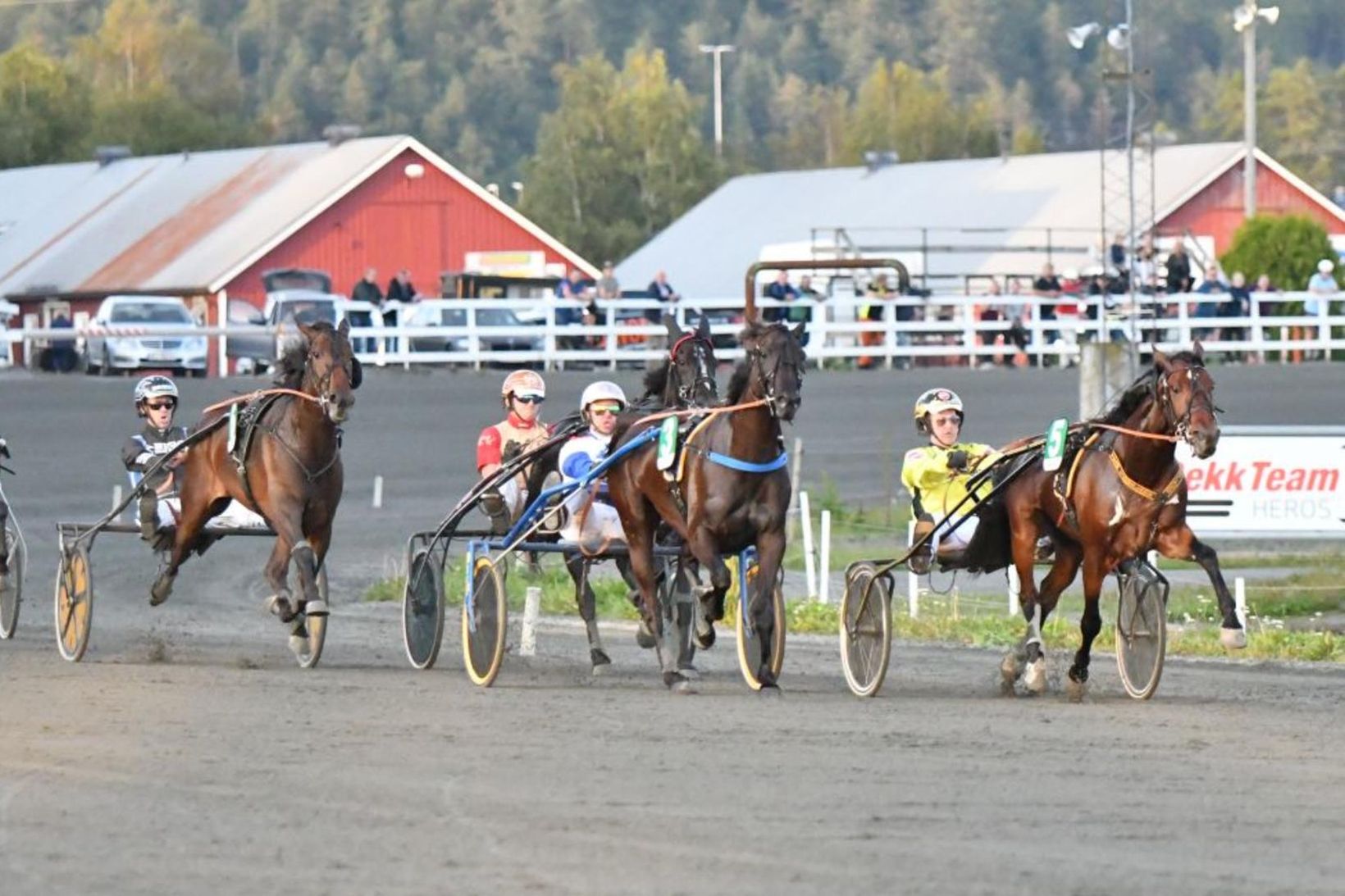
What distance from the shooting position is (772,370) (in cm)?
1232

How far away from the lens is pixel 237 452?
14.1 m

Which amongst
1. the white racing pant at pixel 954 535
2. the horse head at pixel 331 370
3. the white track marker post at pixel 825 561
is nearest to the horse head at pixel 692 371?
the white racing pant at pixel 954 535

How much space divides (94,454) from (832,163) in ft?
288

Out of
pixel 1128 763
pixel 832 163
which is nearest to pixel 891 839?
pixel 1128 763

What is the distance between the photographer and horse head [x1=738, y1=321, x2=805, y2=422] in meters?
12.2

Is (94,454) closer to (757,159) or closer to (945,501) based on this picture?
(945,501)

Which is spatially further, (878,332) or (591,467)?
(878,332)

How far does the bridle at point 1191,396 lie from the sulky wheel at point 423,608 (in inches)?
138

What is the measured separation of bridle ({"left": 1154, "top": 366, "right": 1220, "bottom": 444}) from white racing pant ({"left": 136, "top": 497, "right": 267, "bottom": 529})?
15.6ft

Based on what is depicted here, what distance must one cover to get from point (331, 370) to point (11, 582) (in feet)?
10.5

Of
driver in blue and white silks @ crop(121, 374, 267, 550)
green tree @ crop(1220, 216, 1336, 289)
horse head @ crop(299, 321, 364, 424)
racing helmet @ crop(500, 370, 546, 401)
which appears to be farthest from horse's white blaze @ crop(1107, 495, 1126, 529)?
green tree @ crop(1220, 216, 1336, 289)

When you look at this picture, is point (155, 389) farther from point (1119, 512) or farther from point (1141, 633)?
point (1141, 633)

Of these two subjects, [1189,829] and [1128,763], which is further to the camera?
[1128,763]

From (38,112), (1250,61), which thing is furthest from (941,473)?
(38,112)
